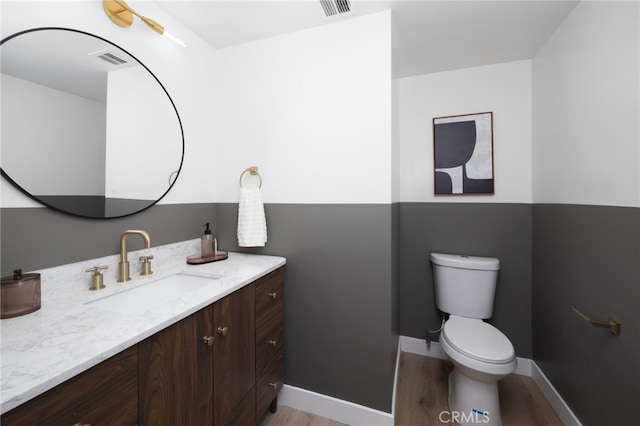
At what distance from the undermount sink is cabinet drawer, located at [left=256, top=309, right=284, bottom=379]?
39 cm

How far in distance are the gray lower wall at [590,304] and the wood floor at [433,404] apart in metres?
0.19

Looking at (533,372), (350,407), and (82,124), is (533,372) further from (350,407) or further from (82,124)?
(82,124)

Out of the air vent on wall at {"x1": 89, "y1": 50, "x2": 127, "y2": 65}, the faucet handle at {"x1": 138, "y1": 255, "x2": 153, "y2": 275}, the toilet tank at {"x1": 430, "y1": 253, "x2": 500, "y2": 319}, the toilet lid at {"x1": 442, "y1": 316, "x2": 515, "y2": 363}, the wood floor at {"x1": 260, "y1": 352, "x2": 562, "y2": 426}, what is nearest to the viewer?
the air vent on wall at {"x1": 89, "y1": 50, "x2": 127, "y2": 65}

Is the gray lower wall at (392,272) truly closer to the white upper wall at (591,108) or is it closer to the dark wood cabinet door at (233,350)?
the white upper wall at (591,108)

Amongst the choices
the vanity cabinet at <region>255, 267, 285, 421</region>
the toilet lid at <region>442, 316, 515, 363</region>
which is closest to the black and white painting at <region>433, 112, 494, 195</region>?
the toilet lid at <region>442, 316, 515, 363</region>

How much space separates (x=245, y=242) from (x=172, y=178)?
582mm

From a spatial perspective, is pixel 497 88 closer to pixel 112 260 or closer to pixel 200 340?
pixel 200 340

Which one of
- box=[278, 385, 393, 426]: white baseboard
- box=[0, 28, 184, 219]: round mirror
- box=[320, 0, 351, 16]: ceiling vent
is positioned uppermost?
box=[320, 0, 351, 16]: ceiling vent

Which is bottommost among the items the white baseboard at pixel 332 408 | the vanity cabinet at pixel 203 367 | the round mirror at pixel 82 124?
the white baseboard at pixel 332 408

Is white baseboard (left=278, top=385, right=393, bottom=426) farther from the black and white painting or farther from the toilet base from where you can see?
the black and white painting

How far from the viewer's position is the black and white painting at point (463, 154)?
2004 mm

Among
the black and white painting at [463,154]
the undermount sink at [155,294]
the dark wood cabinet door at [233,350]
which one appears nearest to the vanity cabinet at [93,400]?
the undermount sink at [155,294]

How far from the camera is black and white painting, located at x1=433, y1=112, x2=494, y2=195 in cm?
200

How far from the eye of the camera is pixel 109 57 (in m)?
1.21
